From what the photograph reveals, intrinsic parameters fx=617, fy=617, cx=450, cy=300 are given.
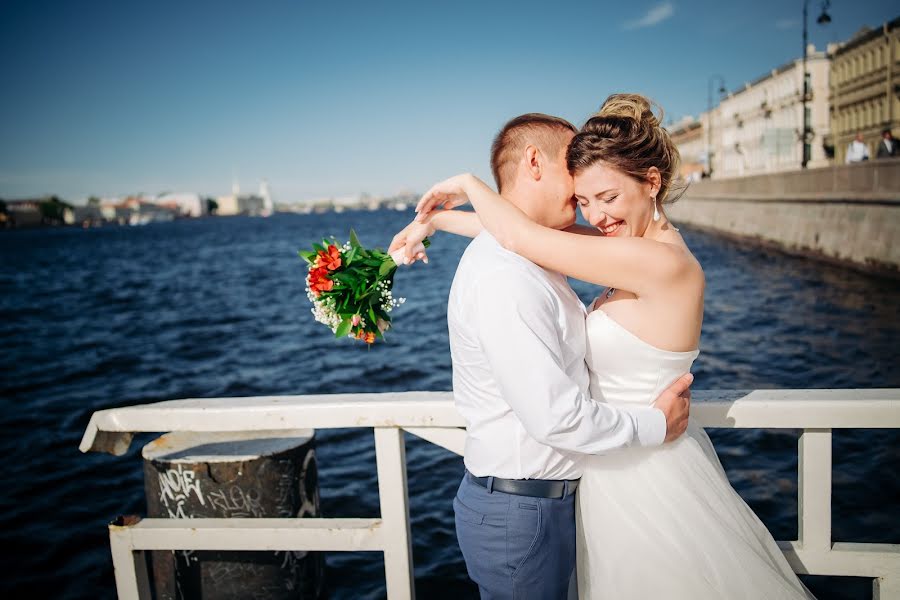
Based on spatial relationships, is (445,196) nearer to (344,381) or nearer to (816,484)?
(816,484)

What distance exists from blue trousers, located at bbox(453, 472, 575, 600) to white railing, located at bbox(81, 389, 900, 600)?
1.36 feet

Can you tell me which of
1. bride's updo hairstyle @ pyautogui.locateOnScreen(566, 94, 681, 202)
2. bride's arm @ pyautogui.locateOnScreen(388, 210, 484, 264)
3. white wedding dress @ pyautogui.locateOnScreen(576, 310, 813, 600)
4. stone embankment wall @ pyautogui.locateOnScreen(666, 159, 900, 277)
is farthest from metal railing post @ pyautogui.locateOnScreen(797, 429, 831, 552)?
stone embankment wall @ pyautogui.locateOnScreen(666, 159, 900, 277)

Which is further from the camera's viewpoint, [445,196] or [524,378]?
[445,196]

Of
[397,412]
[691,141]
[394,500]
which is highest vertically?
[691,141]

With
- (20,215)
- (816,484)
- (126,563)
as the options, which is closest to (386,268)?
(126,563)

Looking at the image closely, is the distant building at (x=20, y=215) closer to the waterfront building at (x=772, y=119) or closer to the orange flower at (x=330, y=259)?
the waterfront building at (x=772, y=119)

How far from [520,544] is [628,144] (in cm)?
152

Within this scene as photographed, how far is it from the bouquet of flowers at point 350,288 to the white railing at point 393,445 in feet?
1.37

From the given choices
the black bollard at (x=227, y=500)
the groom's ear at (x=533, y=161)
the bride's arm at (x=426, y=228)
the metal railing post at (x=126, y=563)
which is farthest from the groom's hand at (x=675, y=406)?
the metal railing post at (x=126, y=563)

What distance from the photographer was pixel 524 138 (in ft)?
7.68

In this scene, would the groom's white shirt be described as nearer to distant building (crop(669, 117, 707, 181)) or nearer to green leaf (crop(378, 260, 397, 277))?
green leaf (crop(378, 260, 397, 277))

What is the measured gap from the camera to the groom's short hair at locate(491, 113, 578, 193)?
2344 millimetres

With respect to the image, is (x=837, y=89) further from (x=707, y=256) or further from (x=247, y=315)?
(x=247, y=315)

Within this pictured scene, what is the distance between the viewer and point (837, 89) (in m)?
55.9
